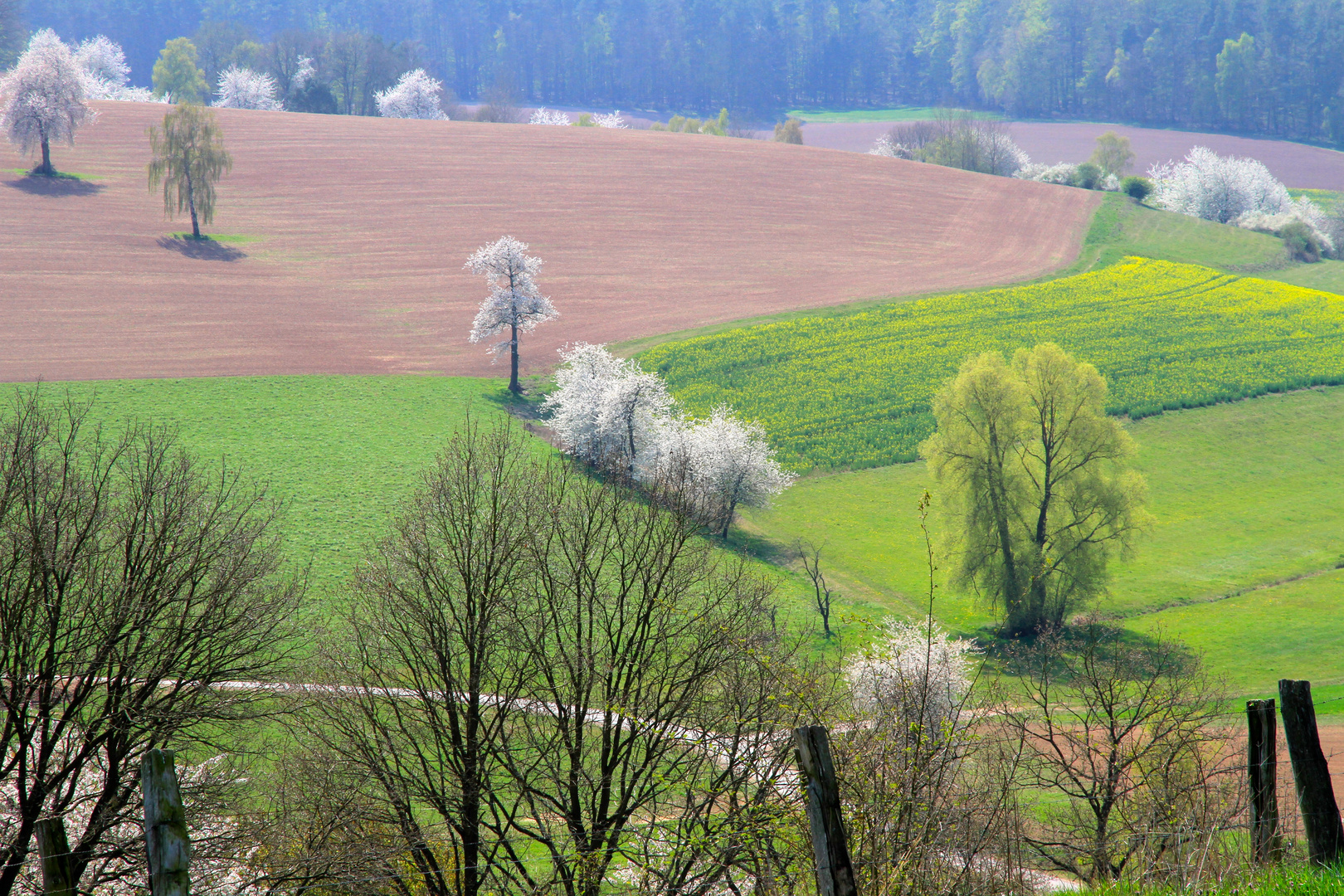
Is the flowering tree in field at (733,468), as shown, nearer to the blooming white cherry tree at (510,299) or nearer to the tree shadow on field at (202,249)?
the blooming white cherry tree at (510,299)

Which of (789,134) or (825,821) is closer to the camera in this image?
(825,821)

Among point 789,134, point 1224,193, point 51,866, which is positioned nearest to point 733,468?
point 51,866

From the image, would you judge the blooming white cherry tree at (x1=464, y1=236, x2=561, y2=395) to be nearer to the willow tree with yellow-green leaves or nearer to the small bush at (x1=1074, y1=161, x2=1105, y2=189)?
Result: the willow tree with yellow-green leaves

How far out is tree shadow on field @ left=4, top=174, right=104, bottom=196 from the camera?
73938 millimetres

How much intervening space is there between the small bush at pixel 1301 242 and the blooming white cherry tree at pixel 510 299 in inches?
2526

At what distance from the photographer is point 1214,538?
148ft

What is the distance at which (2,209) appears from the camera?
69.3 metres

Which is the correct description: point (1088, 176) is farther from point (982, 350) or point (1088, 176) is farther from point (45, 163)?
point (45, 163)

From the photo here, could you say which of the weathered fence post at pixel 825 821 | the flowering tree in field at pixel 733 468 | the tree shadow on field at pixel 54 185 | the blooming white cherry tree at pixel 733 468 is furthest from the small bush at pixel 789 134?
the weathered fence post at pixel 825 821

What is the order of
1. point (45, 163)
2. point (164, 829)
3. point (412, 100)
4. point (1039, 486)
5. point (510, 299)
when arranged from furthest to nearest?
point (412, 100) < point (45, 163) < point (510, 299) < point (1039, 486) < point (164, 829)

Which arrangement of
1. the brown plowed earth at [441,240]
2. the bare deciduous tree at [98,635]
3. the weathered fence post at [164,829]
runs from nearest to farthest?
1. the weathered fence post at [164,829]
2. the bare deciduous tree at [98,635]
3. the brown plowed earth at [441,240]

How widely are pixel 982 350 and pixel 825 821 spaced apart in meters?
60.2

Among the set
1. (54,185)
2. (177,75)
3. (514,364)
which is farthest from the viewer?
(177,75)

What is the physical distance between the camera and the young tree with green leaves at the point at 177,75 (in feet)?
447
